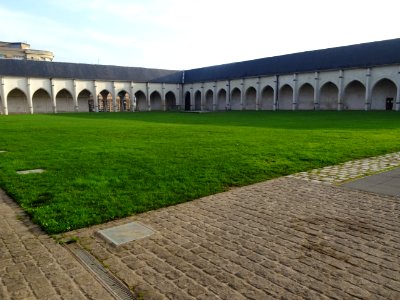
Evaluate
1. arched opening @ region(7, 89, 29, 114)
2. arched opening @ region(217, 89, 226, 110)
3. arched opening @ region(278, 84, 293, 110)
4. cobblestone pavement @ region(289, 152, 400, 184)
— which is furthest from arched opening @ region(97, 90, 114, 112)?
cobblestone pavement @ region(289, 152, 400, 184)

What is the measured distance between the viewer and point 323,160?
28.5 feet

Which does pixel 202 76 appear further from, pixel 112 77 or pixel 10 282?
pixel 10 282

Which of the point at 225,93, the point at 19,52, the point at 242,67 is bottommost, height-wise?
the point at 225,93

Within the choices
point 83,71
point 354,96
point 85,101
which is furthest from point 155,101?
point 354,96

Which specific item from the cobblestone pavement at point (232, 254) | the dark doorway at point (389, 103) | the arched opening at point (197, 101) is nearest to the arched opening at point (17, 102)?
the arched opening at point (197, 101)

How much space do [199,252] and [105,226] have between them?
1478 mm

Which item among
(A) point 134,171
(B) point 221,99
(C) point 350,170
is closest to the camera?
(A) point 134,171

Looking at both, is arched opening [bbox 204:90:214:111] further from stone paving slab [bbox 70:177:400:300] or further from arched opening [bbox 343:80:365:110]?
stone paving slab [bbox 70:177:400:300]

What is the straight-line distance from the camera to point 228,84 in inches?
2441

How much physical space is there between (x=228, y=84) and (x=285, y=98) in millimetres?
11837

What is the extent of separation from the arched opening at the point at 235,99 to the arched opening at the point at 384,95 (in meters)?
23.6

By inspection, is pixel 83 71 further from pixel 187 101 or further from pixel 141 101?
pixel 187 101

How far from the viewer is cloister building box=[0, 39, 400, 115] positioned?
4397 cm

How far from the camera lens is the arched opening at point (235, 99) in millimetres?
62469
